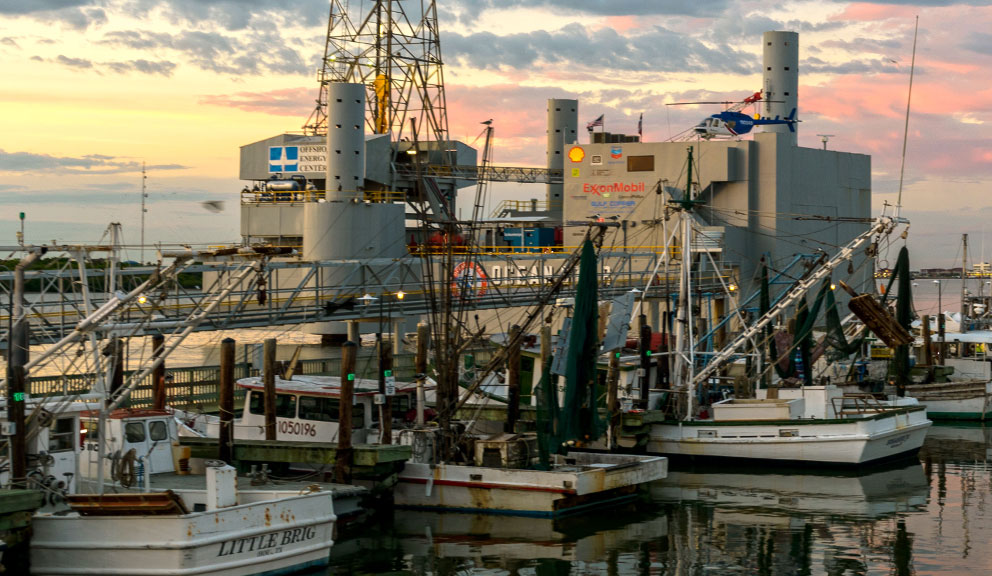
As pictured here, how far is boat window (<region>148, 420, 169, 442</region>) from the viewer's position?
27.3 metres

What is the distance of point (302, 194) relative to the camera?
7375 centimetres

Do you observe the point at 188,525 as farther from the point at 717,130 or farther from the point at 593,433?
the point at 717,130

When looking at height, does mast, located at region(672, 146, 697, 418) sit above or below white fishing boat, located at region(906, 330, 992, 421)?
above

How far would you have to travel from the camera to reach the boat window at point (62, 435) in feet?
81.5

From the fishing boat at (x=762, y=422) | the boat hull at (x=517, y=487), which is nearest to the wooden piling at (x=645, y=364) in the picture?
the fishing boat at (x=762, y=422)

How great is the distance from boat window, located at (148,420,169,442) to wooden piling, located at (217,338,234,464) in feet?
7.65

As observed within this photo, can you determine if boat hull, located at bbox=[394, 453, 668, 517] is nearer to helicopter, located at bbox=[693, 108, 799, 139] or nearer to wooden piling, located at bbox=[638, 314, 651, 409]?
wooden piling, located at bbox=[638, 314, 651, 409]

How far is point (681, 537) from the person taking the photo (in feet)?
94.2

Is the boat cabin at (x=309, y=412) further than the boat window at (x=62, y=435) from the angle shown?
Yes

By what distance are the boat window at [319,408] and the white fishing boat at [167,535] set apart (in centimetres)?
854

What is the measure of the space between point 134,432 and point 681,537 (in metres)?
12.3

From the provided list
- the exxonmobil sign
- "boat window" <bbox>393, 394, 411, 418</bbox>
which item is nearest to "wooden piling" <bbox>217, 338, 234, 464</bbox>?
"boat window" <bbox>393, 394, 411, 418</bbox>

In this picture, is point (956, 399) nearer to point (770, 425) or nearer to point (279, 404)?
point (770, 425)

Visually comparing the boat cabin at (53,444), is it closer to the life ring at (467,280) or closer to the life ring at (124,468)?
the life ring at (124,468)
